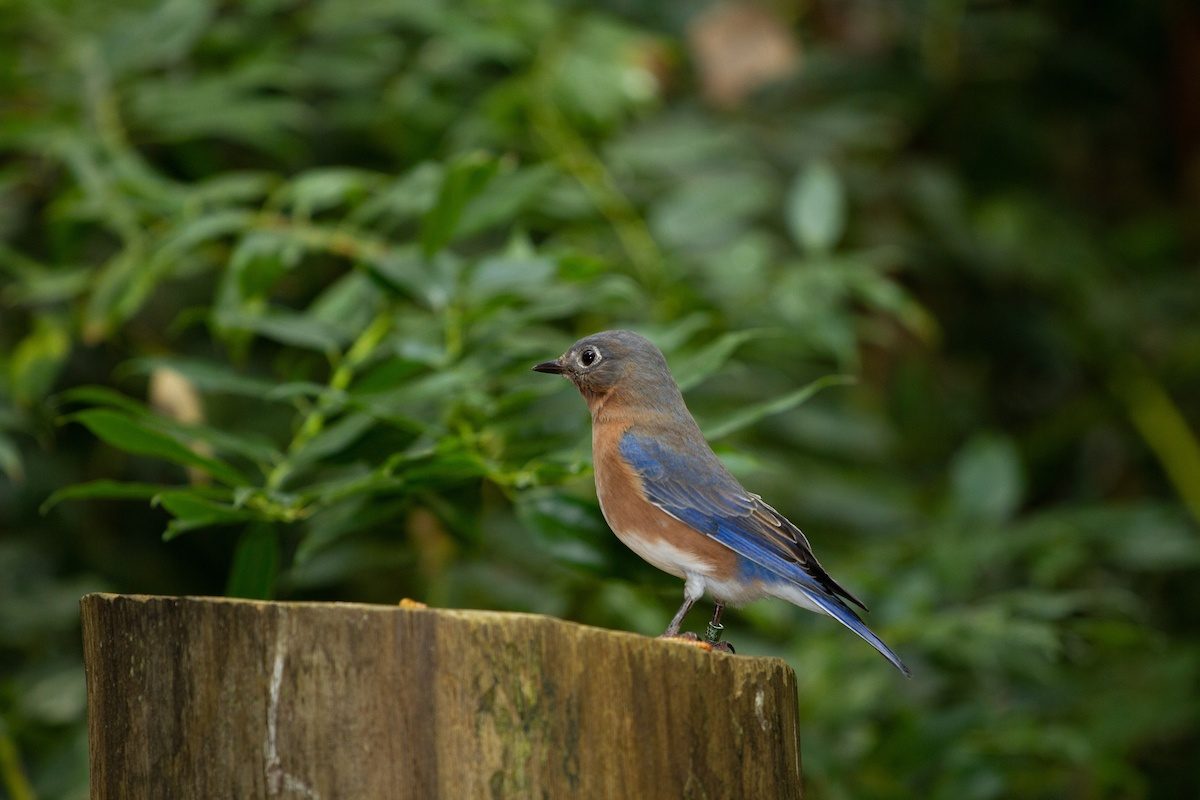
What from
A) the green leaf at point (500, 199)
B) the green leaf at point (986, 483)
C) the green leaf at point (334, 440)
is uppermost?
the green leaf at point (500, 199)

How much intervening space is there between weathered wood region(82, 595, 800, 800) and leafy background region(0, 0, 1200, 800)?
62 cm

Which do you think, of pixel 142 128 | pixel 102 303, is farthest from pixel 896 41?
pixel 102 303

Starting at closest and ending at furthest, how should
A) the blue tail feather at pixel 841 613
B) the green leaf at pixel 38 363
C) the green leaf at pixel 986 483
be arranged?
the blue tail feather at pixel 841 613 → the green leaf at pixel 38 363 → the green leaf at pixel 986 483

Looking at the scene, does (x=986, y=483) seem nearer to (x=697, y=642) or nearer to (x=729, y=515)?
(x=729, y=515)

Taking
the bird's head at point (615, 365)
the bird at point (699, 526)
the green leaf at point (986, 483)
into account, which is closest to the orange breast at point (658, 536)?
the bird at point (699, 526)

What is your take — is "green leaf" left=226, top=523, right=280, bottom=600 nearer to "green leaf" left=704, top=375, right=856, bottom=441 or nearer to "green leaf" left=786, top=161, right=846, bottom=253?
"green leaf" left=704, top=375, right=856, bottom=441

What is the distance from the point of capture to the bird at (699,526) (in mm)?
2736

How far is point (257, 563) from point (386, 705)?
1.00 meters

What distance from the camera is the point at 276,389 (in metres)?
2.81

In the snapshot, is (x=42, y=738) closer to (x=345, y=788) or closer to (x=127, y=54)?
(x=127, y=54)

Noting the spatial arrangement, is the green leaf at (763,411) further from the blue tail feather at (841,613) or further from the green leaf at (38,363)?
the green leaf at (38,363)

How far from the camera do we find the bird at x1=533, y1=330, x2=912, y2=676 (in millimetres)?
2736

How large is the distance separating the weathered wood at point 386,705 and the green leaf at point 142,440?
27.6 inches

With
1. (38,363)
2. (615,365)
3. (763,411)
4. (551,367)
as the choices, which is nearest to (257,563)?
(551,367)
